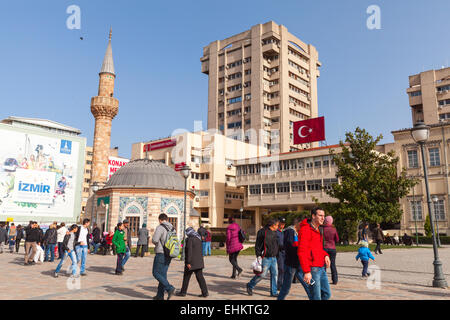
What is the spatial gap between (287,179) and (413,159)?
1647 cm

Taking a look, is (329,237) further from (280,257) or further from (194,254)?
(194,254)

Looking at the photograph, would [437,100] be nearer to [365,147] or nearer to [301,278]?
[365,147]

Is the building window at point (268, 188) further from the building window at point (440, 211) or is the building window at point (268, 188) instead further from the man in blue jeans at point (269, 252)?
the man in blue jeans at point (269, 252)

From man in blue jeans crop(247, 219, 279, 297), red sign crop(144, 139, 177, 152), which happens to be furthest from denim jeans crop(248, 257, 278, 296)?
red sign crop(144, 139, 177, 152)

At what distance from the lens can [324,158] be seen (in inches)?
1913

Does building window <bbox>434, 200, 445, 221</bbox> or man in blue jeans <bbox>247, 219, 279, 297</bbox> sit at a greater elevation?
building window <bbox>434, 200, 445, 221</bbox>

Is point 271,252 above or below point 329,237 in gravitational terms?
below

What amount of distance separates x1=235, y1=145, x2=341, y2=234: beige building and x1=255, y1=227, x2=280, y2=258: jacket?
39580 millimetres

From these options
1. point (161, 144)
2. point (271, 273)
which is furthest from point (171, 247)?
point (161, 144)

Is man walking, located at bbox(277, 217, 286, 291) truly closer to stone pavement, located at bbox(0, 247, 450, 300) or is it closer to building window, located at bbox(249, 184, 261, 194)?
stone pavement, located at bbox(0, 247, 450, 300)

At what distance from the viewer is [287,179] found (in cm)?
5159

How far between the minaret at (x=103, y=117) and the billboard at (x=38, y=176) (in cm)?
564

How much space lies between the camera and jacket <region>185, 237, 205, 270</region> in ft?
26.1

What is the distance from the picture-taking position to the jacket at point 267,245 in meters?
8.44
